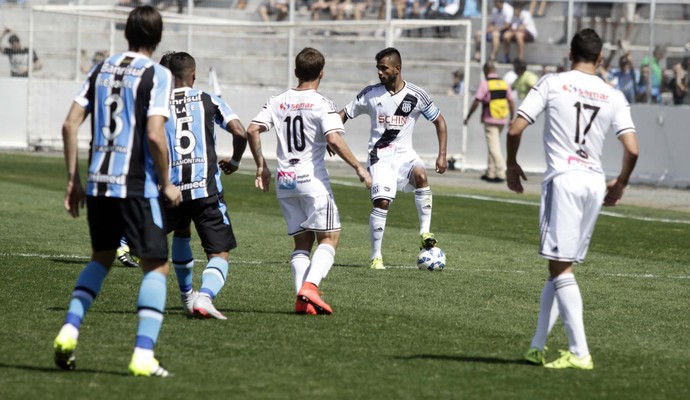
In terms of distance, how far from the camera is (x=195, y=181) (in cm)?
873

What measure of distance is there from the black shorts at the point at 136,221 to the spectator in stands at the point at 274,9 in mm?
25985

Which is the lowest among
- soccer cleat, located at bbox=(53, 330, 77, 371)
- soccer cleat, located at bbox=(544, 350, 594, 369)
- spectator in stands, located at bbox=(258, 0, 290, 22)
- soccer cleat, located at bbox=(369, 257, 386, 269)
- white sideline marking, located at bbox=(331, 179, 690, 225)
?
white sideline marking, located at bbox=(331, 179, 690, 225)

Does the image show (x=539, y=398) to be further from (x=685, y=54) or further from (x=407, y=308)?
(x=685, y=54)

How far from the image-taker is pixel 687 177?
23.2 metres

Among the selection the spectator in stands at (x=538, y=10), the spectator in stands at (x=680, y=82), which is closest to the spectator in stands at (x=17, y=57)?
the spectator in stands at (x=538, y=10)

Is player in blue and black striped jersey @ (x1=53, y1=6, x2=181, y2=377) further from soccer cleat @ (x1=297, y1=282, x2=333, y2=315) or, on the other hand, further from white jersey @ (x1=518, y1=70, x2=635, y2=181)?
soccer cleat @ (x1=297, y1=282, x2=333, y2=315)

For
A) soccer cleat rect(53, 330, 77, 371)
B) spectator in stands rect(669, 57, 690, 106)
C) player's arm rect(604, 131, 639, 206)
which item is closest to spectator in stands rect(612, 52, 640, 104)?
spectator in stands rect(669, 57, 690, 106)

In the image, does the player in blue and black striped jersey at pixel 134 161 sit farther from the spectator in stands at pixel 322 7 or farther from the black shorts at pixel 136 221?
the spectator in stands at pixel 322 7

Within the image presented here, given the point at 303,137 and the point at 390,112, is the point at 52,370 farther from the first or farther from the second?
the point at 390,112

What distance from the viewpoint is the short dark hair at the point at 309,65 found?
890cm

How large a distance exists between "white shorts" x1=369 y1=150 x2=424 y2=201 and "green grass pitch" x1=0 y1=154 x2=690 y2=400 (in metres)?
0.75

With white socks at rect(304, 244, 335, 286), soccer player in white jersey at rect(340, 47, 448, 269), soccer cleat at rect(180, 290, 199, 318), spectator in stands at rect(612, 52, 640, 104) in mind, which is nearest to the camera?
soccer cleat at rect(180, 290, 199, 318)

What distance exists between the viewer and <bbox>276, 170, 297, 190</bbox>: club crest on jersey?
906 cm

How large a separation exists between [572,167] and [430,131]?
2059 centimetres
